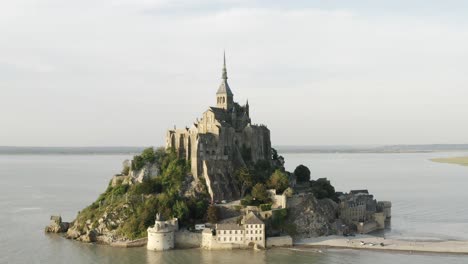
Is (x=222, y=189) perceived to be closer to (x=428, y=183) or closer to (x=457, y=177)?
(x=428, y=183)

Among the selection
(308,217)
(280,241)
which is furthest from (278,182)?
(280,241)

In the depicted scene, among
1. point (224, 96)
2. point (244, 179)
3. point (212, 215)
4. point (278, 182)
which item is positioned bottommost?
point (212, 215)

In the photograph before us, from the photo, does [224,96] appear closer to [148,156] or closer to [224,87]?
[224,87]

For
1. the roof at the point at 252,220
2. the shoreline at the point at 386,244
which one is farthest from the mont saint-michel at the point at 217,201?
the shoreline at the point at 386,244

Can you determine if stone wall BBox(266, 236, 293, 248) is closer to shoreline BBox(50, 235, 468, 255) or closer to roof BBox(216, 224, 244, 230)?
shoreline BBox(50, 235, 468, 255)

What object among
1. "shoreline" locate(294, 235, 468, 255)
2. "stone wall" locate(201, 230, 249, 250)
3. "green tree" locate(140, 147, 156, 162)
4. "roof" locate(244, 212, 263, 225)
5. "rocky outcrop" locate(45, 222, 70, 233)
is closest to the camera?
"shoreline" locate(294, 235, 468, 255)

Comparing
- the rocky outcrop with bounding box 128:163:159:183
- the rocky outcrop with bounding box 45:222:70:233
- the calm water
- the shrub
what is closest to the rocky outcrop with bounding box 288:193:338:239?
the shrub

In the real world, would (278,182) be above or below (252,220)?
above
